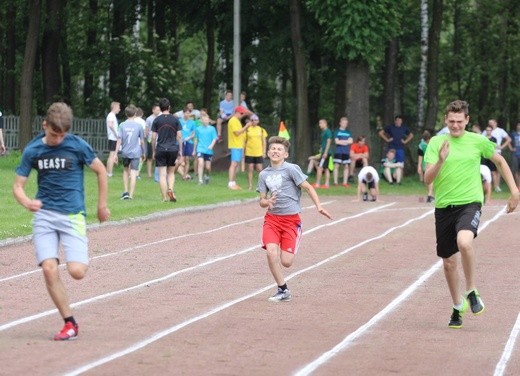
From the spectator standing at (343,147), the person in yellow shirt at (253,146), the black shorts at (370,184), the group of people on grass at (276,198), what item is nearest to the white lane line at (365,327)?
the group of people on grass at (276,198)

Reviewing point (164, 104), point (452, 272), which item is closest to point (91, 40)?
point (164, 104)

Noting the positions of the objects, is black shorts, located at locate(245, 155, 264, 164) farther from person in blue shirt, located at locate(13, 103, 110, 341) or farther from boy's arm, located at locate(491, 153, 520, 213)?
person in blue shirt, located at locate(13, 103, 110, 341)

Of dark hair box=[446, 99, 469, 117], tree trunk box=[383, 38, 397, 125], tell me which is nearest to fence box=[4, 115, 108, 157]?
tree trunk box=[383, 38, 397, 125]

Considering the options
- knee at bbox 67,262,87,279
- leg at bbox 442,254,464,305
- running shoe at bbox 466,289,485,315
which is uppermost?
knee at bbox 67,262,87,279

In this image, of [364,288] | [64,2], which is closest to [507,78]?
[64,2]

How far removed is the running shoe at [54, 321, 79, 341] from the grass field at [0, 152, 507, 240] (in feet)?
29.5

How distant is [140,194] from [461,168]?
17912 millimetres

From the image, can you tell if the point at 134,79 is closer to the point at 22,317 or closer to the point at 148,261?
the point at 148,261

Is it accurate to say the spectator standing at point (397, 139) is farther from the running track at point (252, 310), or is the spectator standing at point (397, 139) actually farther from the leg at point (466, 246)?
the leg at point (466, 246)

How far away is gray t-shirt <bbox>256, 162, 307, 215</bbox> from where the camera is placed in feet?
48.2

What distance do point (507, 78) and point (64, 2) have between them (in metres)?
20.1

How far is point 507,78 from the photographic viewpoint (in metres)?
60.4

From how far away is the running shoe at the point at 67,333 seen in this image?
11289 millimetres

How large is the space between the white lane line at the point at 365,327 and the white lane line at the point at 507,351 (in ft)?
3.91
